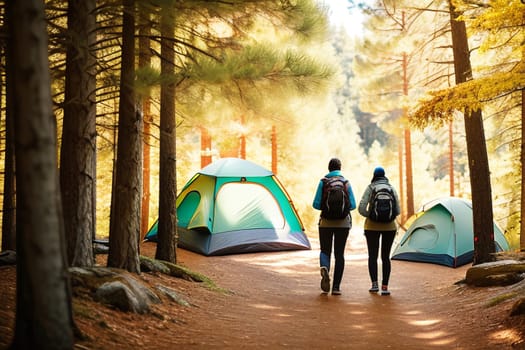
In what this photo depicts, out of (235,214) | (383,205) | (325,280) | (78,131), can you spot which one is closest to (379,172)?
(383,205)

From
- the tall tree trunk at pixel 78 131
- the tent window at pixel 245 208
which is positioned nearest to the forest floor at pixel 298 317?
the tall tree trunk at pixel 78 131

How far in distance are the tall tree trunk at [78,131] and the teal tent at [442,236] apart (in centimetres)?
Result: 797

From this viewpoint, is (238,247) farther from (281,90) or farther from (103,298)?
(103,298)

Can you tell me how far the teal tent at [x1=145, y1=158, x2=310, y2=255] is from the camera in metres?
12.4

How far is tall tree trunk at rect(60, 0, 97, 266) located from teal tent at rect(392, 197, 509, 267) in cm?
797

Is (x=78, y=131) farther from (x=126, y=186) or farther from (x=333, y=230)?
(x=333, y=230)

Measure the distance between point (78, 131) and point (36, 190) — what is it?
2.87 metres

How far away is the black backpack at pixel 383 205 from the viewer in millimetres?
7734

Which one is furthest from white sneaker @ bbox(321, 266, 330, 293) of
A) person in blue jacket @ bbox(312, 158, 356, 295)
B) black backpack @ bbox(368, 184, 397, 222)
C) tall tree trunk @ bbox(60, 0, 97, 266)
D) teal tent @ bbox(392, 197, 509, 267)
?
teal tent @ bbox(392, 197, 509, 267)

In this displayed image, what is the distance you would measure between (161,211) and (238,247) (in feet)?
12.3

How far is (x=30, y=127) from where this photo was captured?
299 centimetres

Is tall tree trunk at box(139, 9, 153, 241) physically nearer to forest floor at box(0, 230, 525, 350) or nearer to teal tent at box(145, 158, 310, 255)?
teal tent at box(145, 158, 310, 255)

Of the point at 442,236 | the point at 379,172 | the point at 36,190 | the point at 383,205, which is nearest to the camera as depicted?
the point at 36,190

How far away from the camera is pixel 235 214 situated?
42.1 ft
